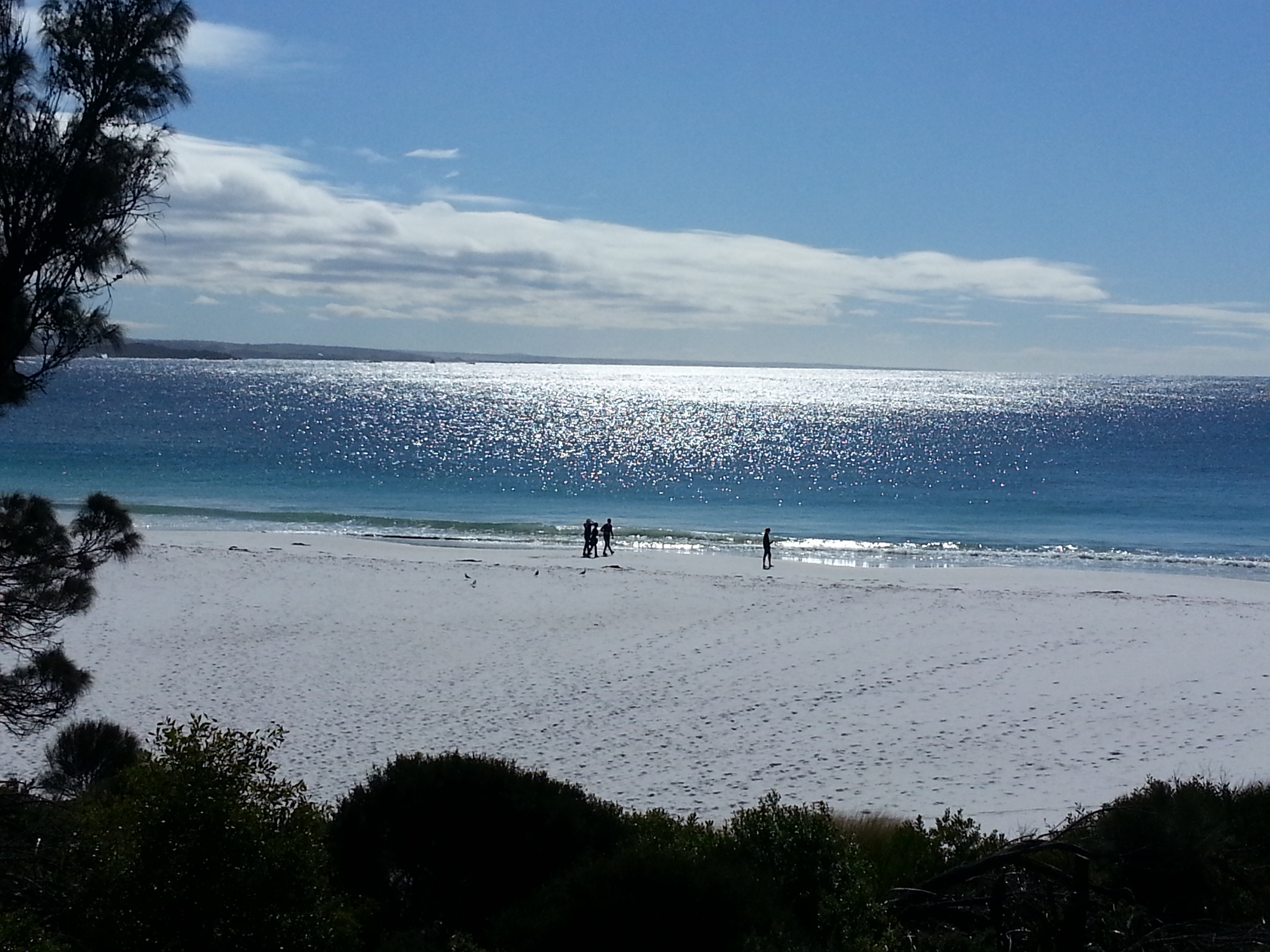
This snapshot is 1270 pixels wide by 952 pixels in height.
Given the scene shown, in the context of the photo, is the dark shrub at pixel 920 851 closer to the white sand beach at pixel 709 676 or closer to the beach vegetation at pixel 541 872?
the beach vegetation at pixel 541 872

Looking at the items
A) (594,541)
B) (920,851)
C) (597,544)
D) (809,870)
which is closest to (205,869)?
(809,870)

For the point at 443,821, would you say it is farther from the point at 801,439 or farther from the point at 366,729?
the point at 801,439

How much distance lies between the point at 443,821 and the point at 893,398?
Answer: 19764 centimetres

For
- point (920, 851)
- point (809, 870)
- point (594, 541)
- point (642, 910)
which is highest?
point (642, 910)

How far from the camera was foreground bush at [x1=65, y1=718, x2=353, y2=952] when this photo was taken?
4.68 meters

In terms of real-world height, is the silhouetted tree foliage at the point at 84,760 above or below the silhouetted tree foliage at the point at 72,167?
below

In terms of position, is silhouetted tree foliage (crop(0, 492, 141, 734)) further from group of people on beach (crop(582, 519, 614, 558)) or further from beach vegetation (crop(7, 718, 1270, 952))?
group of people on beach (crop(582, 519, 614, 558))

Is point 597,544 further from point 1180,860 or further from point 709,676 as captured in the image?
point 1180,860

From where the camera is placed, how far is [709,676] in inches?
712

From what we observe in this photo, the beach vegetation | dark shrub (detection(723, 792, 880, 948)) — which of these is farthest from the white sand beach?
dark shrub (detection(723, 792, 880, 948))

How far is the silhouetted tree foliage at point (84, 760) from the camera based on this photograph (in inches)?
307

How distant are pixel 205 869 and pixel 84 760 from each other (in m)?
3.80

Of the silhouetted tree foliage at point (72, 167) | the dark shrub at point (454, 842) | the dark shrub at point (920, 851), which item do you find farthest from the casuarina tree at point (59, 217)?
the dark shrub at point (920, 851)

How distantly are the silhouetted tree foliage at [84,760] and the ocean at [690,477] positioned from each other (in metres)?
2.40
